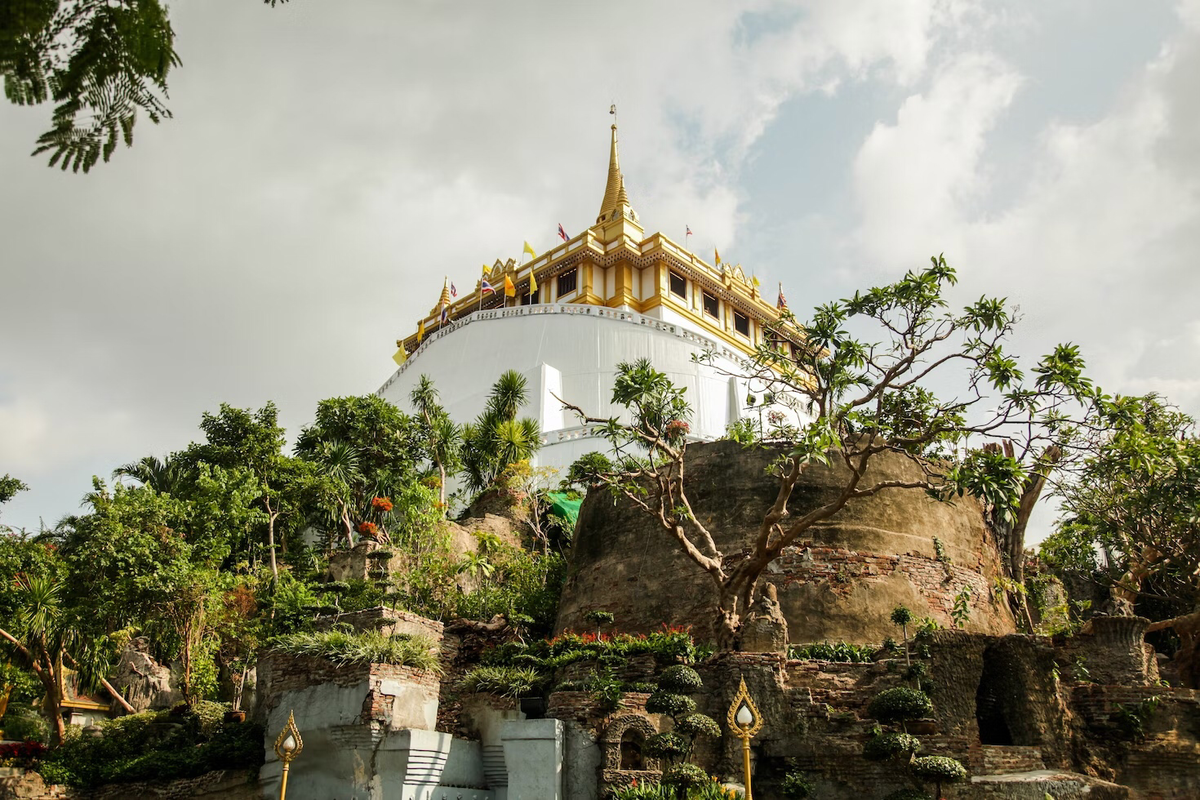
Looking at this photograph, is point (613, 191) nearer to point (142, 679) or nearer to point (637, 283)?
point (637, 283)

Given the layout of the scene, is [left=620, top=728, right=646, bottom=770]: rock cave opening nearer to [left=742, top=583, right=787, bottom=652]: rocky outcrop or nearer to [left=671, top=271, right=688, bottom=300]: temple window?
[left=742, top=583, right=787, bottom=652]: rocky outcrop

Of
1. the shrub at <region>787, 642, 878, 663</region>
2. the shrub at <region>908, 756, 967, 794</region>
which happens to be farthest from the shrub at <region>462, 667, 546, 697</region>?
the shrub at <region>908, 756, 967, 794</region>

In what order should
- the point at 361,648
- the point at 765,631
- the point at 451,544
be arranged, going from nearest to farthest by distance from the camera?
the point at 361,648 < the point at 765,631 < the point at 451,544

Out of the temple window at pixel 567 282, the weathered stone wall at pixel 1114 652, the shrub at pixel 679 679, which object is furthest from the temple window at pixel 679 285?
the shrub at pixel 679 679

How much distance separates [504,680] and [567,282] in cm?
2118

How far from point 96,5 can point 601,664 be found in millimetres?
9363

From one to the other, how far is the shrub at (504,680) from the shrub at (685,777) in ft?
9.49

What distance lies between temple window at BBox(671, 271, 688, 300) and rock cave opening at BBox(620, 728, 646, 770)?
21902 mm

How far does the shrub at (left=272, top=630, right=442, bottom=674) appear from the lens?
11477 millimetres

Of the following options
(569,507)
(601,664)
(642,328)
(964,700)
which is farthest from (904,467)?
(642,328)

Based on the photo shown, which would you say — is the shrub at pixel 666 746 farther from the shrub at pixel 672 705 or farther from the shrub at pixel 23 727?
the shrub at pixel 23 727

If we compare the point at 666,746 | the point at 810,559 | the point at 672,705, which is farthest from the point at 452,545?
the point at 666,746

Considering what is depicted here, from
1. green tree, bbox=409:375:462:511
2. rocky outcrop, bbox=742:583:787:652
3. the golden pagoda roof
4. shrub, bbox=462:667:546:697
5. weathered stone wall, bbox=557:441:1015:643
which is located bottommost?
shrub, bbox=462:667:546:697

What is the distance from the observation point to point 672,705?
10070 mm
